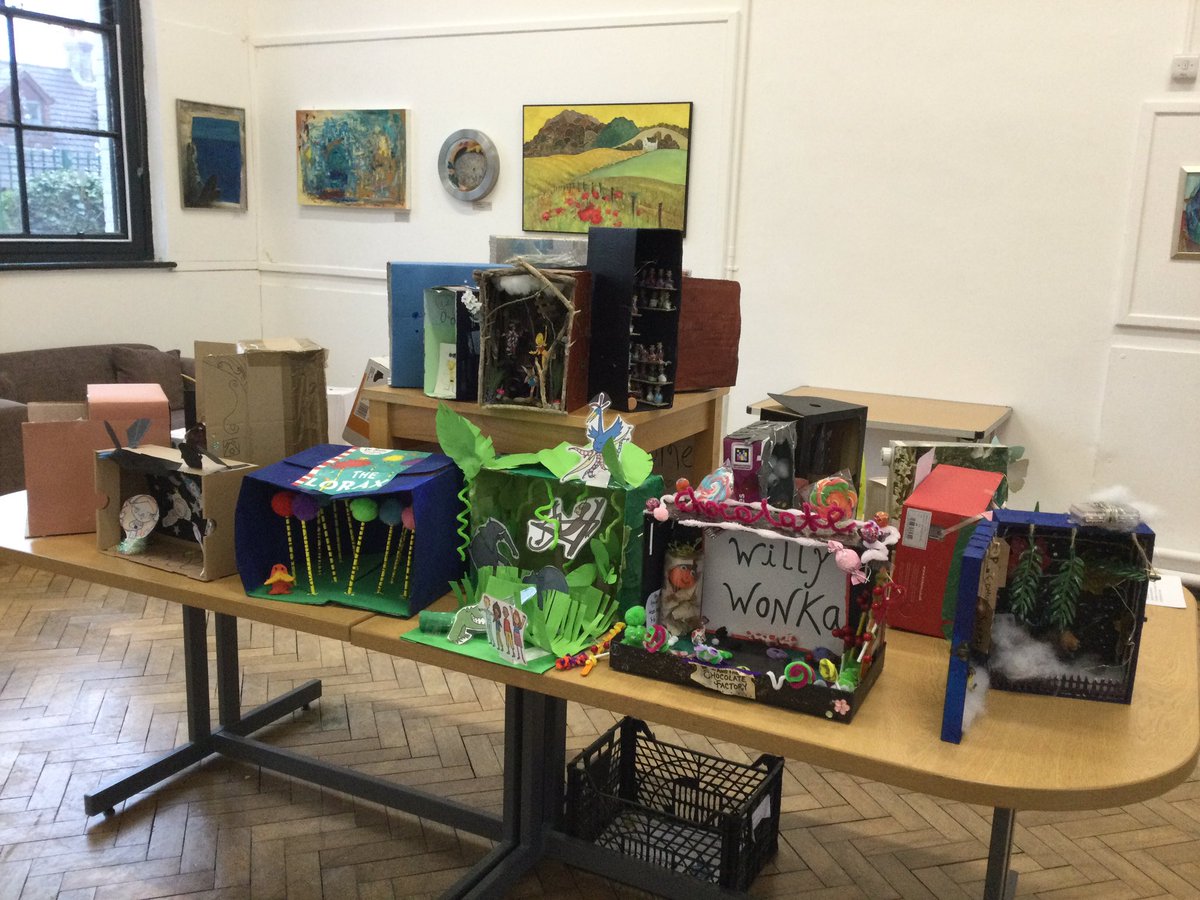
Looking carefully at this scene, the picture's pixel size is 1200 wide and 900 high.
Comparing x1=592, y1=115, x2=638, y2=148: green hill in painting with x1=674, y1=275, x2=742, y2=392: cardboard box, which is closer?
x1=674, y1=275, x2=742, y2=392: cardboard box

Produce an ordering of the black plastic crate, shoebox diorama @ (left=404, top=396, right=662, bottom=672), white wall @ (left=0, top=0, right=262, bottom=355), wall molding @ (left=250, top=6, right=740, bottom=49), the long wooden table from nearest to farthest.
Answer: the long wooden table → shoebox diorama @ (left=404, top=396, right=662, bottom=672) → the black plastic crate → wall molding @ (left=250, top=6, right=740, bottom=49) → white wall @ (left=0, top=0, right=262, bottom=355)

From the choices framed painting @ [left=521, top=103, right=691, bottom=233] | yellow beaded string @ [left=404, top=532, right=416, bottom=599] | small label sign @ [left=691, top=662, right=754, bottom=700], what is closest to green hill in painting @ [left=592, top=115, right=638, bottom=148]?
framed painting @ [left=521, top=103, right=691, bottom=233]

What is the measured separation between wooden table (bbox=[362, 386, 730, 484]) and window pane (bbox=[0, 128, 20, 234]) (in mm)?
4106

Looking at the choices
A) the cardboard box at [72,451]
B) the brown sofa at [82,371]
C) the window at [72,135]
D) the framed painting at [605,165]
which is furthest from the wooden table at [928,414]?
the window at [72,135]

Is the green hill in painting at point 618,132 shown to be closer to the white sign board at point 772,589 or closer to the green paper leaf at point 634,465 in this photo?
the green paper leaf at point 634,465

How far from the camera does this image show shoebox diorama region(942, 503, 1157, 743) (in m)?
1.42

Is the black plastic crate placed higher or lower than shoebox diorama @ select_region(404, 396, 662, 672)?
lower

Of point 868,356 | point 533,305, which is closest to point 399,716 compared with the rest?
point 533,305

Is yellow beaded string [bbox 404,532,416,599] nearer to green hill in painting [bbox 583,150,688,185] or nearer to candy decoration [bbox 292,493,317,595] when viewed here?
candy decoration [bbox 292,493,317,595]

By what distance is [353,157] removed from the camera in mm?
5965

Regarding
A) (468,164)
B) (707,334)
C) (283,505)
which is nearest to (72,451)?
(283,505)

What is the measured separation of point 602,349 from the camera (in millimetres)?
1972

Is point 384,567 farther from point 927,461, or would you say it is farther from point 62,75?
point 62,75

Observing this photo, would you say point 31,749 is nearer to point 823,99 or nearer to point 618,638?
point 618,638
